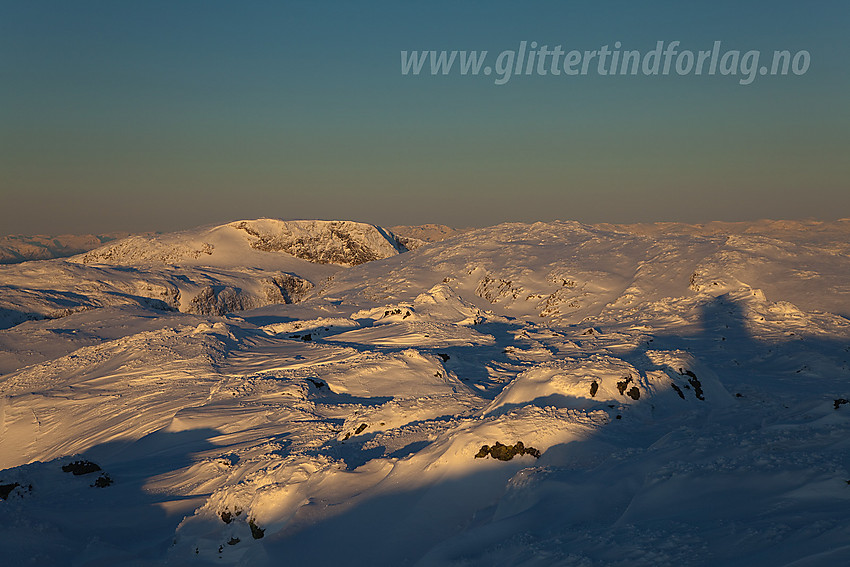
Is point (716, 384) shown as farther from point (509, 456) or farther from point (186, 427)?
point (186, 427)

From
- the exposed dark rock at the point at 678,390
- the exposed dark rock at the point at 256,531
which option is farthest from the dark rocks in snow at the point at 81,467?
the exposed dark rock at the point at 678,390

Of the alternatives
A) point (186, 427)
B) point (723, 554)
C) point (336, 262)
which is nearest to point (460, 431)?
point (723, 554)

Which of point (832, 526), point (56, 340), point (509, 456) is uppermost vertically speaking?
point (832, 526)

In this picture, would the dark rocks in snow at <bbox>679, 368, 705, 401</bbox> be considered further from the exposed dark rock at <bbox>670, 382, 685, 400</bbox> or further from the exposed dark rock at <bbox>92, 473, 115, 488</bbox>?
the exposed dark rock at <bbox>92, 473, 115, 488</bbox>

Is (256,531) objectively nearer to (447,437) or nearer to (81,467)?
(447,437)

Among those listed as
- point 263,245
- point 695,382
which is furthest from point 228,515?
point 263,245

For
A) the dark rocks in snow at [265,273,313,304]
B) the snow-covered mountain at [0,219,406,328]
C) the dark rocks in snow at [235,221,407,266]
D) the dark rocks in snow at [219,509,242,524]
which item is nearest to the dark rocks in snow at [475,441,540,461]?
the dark rocks in snow at [219,509,242,524]
